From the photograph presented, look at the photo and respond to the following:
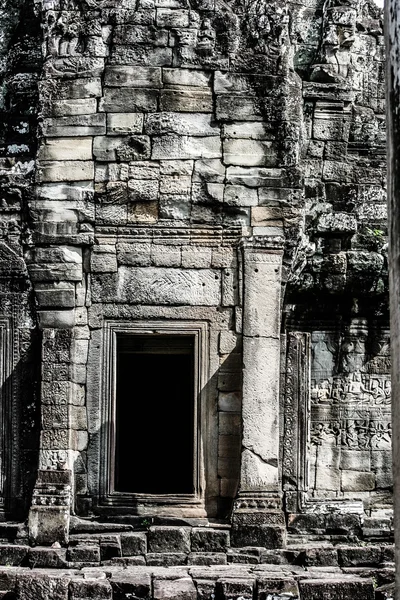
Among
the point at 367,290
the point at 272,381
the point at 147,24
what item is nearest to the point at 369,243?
the point at 367,290

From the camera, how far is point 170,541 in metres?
9.80

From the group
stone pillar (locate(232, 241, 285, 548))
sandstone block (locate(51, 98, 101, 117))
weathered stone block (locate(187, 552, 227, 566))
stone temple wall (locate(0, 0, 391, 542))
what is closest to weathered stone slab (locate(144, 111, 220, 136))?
stone temple wall (locate(0, 0, 391, 542))

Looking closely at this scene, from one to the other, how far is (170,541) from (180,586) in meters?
0.91

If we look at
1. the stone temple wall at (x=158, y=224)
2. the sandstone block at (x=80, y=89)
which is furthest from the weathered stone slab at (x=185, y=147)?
the sandstone block at (x=80, y=89)

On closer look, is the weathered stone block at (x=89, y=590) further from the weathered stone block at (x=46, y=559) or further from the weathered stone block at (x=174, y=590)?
the weathered stone block at (x=46, y=559)

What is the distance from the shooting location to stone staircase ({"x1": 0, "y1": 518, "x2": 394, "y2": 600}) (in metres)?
8.77

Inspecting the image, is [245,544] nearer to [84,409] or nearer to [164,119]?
[84,409]

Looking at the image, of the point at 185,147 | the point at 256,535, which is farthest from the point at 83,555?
the point at 185,147

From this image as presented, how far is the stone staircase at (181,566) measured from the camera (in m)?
8.77

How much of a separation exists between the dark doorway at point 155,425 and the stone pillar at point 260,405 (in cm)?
354

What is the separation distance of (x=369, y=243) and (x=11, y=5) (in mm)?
4617

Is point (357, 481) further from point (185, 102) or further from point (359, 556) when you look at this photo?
point (185, 102)

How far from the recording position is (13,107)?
11.0 m

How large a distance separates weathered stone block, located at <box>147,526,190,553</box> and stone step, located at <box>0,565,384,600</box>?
56 centimetres
